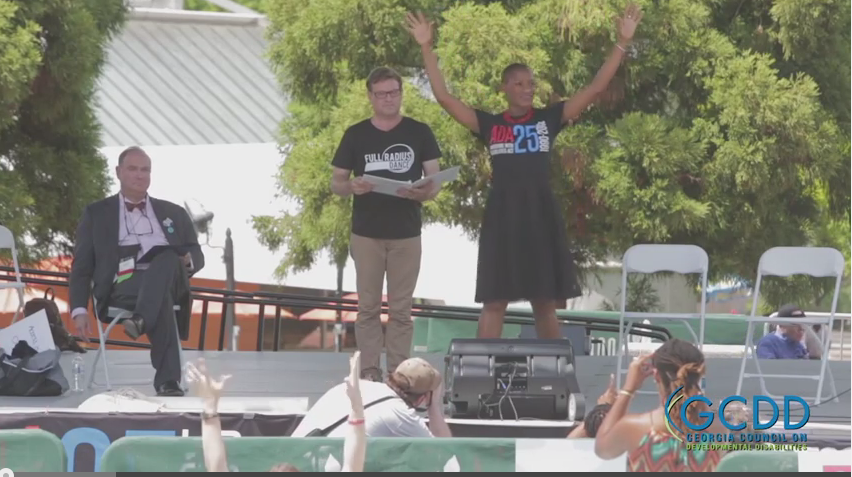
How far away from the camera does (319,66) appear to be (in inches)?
507

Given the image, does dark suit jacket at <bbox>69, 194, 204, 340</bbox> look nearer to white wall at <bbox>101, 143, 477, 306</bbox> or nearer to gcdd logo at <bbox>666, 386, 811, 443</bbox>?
gcdd logo at <bbox>666, 386, 811, 443</bbox>

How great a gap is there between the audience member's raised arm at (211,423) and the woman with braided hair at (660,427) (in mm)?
1164

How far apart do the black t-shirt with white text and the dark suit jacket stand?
2.68 ft

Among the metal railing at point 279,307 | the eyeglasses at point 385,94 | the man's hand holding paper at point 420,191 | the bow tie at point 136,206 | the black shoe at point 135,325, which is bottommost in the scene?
the black shoe at point 135,325

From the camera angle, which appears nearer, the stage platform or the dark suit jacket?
the stage platform

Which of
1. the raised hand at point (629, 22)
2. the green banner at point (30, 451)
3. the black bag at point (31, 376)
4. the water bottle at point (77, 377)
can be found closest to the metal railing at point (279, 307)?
the water bottle at point (77, 377)

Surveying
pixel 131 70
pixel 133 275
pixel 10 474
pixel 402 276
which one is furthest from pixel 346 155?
pixel 131 70

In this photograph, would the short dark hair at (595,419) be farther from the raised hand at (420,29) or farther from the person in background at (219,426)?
the raised hand at (420,29)

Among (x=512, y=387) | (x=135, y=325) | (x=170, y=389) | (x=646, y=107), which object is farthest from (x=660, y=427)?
(x=646, y=107)

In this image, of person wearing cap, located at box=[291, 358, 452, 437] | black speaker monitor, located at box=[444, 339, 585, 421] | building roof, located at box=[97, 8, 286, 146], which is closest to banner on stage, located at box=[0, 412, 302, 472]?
person wearing cap, located at box=[291, 358, 452, 437]

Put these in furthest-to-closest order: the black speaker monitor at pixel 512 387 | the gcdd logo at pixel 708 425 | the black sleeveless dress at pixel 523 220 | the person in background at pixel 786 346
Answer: the person in background at pixel 786 346 < the black sleeveless dress at pixel 523 220 < the black speaker monitor at pixel 512 387 < the gcdd logo at pixel 708 425

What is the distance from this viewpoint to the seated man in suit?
631 centimetres

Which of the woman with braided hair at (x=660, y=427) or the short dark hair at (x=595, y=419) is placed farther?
the short dark hair at (x=595, y=419)

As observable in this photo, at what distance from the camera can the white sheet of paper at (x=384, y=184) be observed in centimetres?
614
